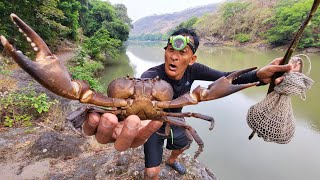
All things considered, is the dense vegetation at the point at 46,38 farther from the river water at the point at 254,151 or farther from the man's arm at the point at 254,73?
the man's arm at the point at 254,73

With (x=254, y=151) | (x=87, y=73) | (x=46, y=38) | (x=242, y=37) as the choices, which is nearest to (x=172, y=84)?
(x=254, y=151)

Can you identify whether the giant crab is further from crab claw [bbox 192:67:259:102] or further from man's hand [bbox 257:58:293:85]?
man's hand [bbox 257:58:293:85]

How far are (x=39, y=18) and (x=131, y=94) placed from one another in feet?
46.8

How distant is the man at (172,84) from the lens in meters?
2.24

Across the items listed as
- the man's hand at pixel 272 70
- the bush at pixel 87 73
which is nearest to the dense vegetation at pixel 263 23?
the bush at pixel 87 73

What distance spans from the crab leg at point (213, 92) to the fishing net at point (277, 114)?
28.7 inches

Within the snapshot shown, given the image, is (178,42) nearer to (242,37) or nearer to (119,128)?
(119,128)

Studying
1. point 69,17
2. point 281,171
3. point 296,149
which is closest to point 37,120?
point 281,171

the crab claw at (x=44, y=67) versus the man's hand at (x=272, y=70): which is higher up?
the crab claw at (x=44, y=67)

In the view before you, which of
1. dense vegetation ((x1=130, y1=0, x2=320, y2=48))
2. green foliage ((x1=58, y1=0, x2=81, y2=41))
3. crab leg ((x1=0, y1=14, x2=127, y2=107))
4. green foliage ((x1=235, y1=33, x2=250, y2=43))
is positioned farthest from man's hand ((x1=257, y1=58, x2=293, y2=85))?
green foliage ((x1=235, y1=33, x2=250, y2=43))

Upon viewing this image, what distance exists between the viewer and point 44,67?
1903 millimetres

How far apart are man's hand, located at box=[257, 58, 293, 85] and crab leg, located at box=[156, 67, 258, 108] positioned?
0.53m

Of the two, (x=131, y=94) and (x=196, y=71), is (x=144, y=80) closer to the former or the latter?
(x=131, y=94)

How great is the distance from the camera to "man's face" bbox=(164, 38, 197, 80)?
2902mm
